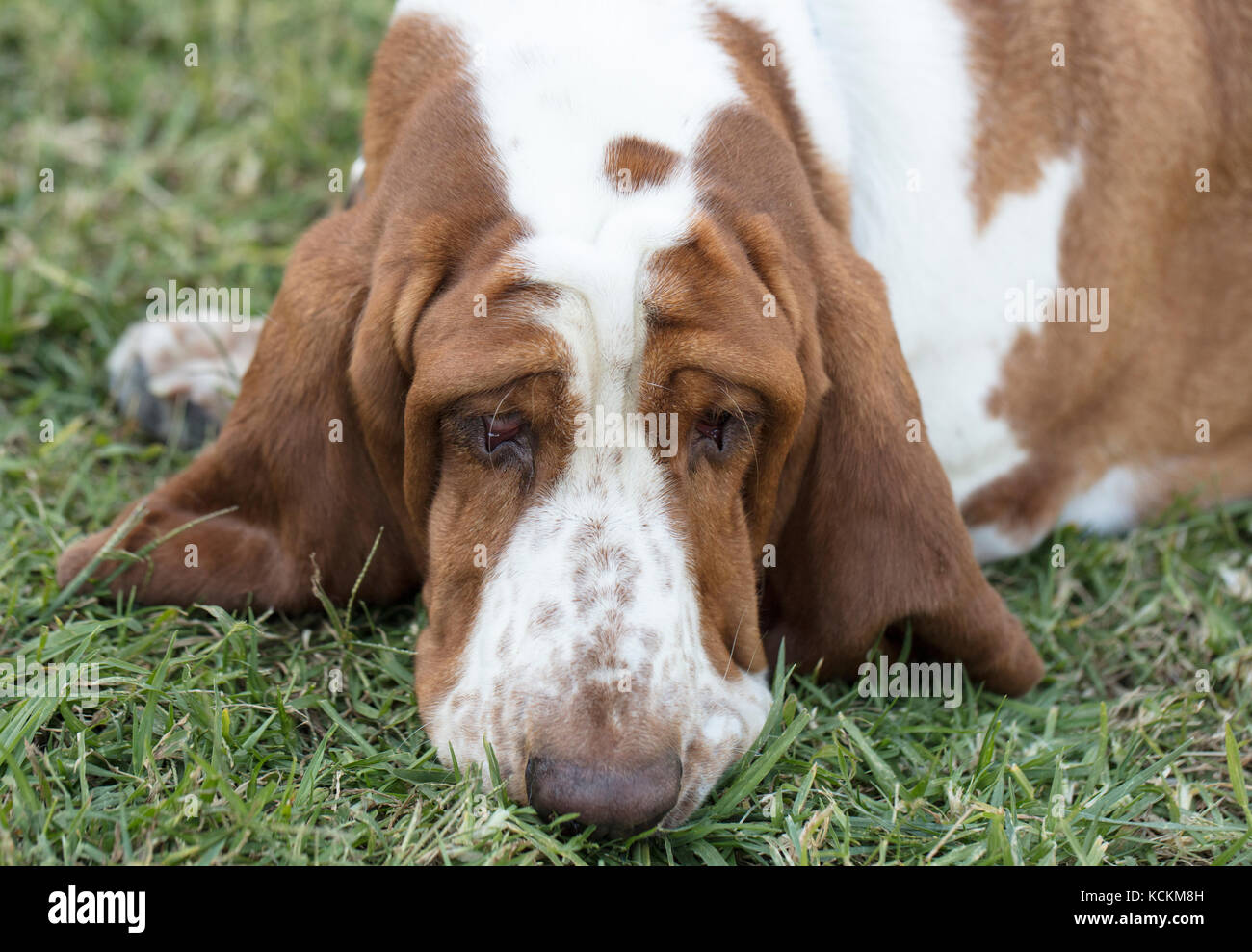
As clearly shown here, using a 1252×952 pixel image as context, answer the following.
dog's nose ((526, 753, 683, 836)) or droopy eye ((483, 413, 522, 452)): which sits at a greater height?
droopy eye ((483, 413, 522, 452))

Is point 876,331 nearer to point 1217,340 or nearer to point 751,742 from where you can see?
point 751,742

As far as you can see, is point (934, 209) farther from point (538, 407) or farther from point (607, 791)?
point (607, 791)

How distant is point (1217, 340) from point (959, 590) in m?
1.23

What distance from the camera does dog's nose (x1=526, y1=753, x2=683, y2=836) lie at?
2.15 m

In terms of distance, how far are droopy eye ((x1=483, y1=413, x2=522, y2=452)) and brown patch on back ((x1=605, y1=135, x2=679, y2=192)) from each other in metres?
0.43

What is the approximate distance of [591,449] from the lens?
235 centimetres

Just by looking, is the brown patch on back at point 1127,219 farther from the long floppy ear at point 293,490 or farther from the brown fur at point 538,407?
the long floppy ear at point 293,490

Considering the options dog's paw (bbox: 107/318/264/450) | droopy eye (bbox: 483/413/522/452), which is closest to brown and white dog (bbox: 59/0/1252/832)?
droopy eye (bbox: 483/413/522/452)

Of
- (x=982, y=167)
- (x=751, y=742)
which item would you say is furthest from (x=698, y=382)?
(x=982, y=167)

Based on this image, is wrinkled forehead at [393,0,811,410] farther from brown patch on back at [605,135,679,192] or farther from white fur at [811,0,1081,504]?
white fur at [811,0,1081,504]
